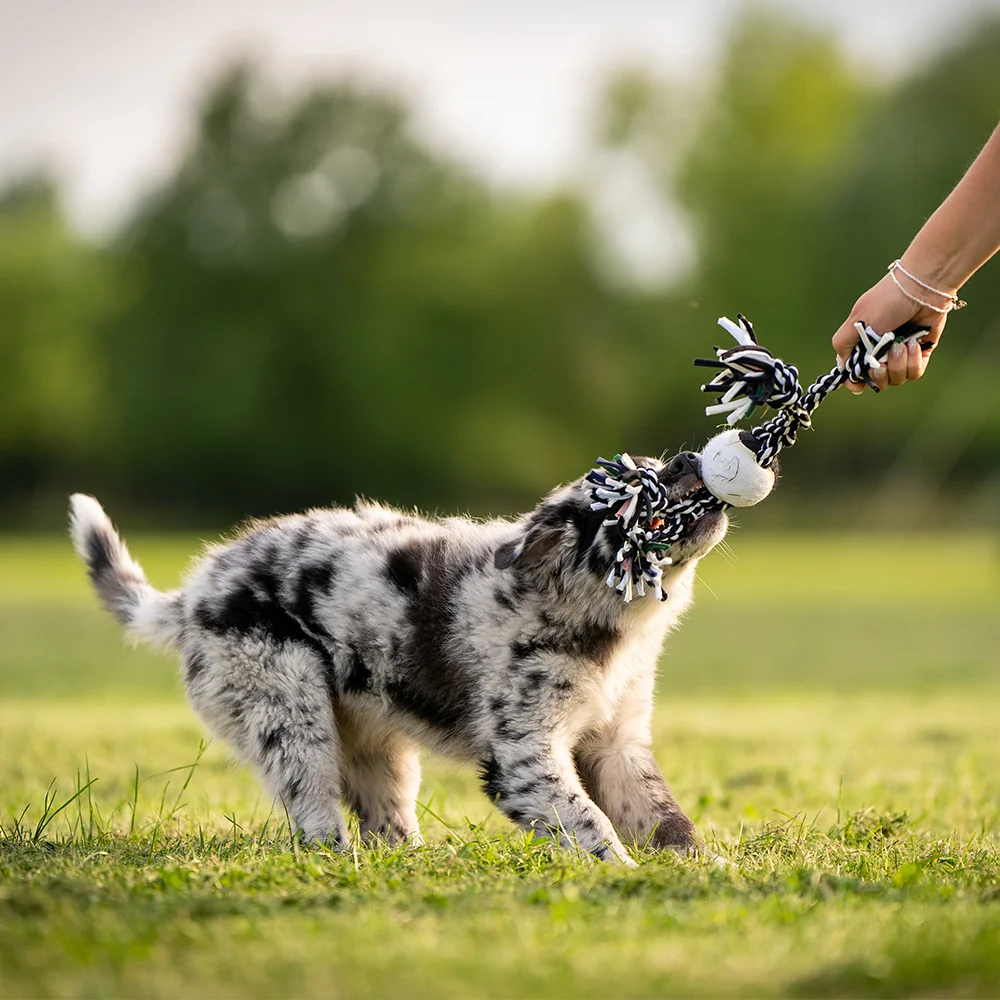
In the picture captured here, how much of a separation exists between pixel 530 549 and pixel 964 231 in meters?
1.89

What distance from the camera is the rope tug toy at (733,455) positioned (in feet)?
16.7

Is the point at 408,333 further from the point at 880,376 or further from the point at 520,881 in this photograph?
the point at 520,881

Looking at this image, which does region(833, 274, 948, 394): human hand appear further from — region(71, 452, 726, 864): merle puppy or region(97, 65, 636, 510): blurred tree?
region(97, 65, 636, 510): blurred tree

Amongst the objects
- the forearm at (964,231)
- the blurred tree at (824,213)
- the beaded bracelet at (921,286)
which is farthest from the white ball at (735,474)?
the blurred tree at (824,213)

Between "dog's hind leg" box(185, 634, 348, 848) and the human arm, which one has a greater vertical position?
the human arm

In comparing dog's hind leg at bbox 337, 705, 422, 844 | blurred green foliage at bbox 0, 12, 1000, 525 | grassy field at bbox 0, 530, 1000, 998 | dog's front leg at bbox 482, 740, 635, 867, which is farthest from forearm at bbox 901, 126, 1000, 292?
blurred green foliage at bbox 0, 12, 1000, 525

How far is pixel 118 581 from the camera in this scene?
6.23 m

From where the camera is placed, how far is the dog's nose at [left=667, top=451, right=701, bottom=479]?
17.4 ft

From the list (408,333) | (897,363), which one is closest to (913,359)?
(897,363)

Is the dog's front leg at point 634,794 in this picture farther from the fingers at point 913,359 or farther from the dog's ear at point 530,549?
the fingers at point 913,359

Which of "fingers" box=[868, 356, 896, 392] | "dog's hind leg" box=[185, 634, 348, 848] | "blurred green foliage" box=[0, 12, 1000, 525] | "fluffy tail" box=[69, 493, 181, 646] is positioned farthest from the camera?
"blurred green foliage" box=[0, 12, 1000, 525]

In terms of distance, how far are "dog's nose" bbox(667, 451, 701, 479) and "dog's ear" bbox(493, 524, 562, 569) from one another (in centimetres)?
48

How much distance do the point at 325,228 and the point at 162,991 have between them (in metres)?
43.8

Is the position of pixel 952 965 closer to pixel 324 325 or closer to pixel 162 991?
→ pixel 162 991
